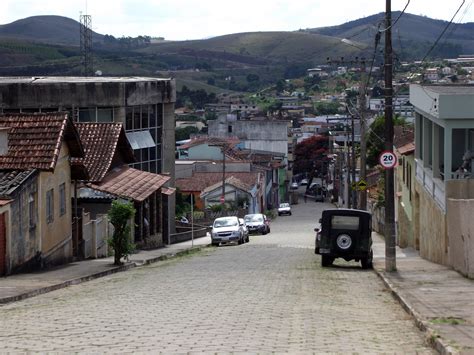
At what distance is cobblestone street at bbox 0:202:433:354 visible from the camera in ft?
41.5

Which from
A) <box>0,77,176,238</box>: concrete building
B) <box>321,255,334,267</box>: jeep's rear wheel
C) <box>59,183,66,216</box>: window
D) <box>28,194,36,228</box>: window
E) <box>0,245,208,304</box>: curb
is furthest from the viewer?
<box>0,77,176,238</box>: concrete building

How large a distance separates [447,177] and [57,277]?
10.1 m

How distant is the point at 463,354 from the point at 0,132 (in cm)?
1773

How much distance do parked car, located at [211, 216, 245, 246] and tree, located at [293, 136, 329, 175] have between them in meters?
84.9

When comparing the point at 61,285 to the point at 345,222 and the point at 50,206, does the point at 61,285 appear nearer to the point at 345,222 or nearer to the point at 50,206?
the point at 50,206

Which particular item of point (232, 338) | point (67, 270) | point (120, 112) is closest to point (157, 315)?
point (232, 338)

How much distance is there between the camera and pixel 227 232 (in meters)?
45.1

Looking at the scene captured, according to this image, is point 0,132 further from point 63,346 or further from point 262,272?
point 63,346

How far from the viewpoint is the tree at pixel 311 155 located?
13138 centimetres

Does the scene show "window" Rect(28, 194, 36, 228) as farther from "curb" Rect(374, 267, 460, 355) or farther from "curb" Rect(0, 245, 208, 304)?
"curb" Rect(374, 267, 460, 355)

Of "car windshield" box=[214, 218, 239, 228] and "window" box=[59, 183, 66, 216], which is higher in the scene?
"window" box=[59, 183, 66, 216]

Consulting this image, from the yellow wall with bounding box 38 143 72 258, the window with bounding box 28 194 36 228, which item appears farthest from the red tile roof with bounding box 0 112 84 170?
the window with bounding box 28 194 36 228

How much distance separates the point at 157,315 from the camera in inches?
608

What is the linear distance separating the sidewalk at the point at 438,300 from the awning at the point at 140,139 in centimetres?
2422
